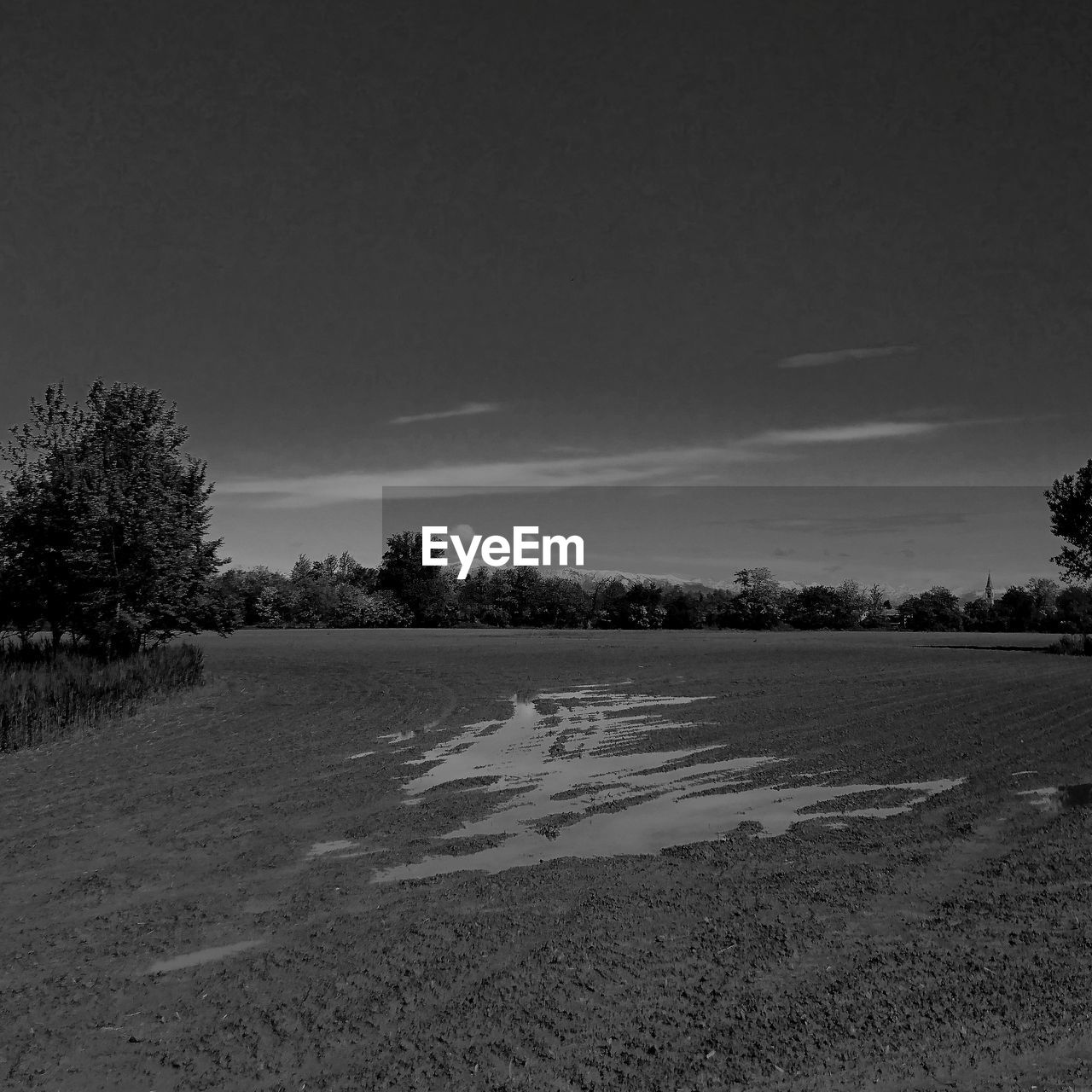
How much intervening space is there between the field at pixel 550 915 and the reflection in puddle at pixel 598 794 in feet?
0.20

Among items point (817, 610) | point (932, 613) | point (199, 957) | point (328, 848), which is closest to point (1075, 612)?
point (932, 613)

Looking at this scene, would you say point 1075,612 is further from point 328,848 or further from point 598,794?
point 328,848

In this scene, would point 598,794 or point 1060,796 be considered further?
point 598,794

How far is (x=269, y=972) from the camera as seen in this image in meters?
5.70

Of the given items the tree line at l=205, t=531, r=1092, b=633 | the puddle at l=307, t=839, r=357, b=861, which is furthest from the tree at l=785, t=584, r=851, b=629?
the puddle at l=307, t=839, r=357, b=861

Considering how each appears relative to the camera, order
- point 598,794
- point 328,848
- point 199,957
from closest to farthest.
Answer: point 199,957, point 328,848, point 598,794

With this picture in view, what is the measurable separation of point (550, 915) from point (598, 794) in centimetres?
434

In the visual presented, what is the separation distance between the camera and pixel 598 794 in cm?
1097

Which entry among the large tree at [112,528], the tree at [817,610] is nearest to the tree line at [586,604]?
the tree at [817,610]

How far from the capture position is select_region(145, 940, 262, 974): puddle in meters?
5.81

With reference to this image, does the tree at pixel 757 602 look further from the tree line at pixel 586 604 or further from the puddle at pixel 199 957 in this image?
the puddle at pixel 199 957

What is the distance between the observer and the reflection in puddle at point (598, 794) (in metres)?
8.66

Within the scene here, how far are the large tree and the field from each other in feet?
39.7

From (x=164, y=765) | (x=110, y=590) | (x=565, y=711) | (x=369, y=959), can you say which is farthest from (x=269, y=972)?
(x=110, y=590)
